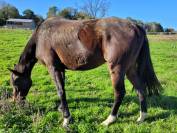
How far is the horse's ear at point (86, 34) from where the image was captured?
7.79m

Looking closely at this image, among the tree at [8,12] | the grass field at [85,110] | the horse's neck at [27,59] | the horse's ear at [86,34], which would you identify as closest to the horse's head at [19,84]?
the horse's neck at [27,59]

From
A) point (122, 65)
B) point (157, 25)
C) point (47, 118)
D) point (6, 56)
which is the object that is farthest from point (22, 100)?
point (157, 25)

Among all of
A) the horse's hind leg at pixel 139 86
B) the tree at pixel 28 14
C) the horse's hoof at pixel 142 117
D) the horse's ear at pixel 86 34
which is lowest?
the horse's hoof at pixel 142 117

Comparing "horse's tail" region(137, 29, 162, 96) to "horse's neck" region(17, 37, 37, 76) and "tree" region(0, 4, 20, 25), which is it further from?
"tree" region(0, 4, 20, 25)

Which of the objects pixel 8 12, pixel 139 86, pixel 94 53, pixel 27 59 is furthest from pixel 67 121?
pixel 8 12

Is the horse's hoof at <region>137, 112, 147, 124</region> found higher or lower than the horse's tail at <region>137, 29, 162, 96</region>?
lower

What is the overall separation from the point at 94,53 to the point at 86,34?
469 millimetres

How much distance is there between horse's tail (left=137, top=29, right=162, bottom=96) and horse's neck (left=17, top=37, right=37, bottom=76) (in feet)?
8.86

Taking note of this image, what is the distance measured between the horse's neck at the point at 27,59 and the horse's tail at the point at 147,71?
106 inches

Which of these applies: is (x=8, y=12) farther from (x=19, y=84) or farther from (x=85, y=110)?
(x=85, y=110)

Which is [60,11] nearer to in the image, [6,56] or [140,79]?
[6,56]

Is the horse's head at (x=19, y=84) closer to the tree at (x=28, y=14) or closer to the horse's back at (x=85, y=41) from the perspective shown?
the horse's back at (x=85, y=41)

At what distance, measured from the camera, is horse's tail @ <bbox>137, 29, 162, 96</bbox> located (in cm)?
803

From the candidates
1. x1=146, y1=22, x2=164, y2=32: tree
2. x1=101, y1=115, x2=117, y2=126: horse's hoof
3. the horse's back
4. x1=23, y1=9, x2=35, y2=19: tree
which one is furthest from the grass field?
x1=23, y1=9, x2=35, y2=19: tree
